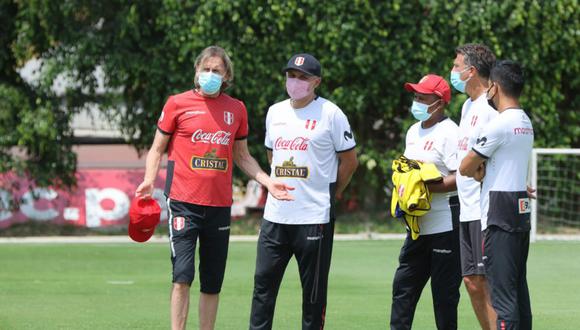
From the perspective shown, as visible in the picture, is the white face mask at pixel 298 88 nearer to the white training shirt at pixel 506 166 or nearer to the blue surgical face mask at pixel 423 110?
the blue surgical face mask at pixel 423 110

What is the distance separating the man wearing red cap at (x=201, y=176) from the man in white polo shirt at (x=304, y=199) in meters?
0.34

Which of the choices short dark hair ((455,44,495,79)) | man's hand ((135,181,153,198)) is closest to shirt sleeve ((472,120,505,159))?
short dark hair ((455,44,495,79))

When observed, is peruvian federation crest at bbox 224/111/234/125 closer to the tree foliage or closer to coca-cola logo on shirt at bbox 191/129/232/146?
coca-cola logo on shirt at bbox 191/129/232/146

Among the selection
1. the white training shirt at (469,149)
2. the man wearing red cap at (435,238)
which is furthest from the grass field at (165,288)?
the white training shirt at (469,149)

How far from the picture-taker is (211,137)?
350 inches

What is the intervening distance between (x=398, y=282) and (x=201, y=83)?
2.19 m

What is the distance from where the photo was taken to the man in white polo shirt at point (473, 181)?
8547mm

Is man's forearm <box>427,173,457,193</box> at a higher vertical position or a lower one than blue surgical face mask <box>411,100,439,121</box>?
lower

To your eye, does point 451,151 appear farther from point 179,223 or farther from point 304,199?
point 179,223

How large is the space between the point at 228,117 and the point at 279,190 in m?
0.96

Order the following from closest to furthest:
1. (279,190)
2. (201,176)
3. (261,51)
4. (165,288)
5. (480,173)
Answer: (480,173)
(279,190)
(201,176)
(165,288)
(261,51)

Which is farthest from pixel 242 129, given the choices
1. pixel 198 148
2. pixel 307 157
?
pixel 307 157

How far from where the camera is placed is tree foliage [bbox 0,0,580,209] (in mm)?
20781

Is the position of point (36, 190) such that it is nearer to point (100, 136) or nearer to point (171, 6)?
point (100, 136)
